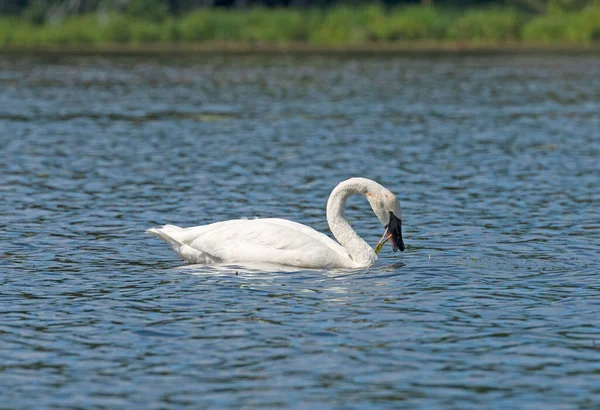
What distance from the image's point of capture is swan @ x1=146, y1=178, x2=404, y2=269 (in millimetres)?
13406

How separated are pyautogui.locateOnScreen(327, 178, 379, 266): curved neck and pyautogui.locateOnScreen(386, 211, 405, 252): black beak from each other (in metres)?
0.26

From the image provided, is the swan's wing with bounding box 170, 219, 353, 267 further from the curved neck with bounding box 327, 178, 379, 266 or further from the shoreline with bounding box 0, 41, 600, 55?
the shoreline with bounding box 0, 41, 600, 55

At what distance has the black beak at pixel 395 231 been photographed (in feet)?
44.8

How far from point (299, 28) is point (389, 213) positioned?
168 feet

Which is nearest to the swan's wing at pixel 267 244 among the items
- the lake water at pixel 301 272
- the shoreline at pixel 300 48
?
the lake water at pixel 301 272

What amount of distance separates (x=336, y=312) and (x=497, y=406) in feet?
9.63

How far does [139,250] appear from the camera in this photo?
14.8 m

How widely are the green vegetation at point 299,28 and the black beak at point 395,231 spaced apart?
49.4 meters

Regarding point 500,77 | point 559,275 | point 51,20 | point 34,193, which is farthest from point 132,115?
point 51,20

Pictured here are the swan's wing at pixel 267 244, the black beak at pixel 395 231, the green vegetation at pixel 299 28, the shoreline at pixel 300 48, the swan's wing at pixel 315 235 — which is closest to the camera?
the swan's wing at pixel 267 244

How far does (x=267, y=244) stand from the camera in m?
13.5

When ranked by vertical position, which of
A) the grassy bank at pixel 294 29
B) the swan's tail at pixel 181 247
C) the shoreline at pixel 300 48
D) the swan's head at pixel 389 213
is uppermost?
the swan's head at pixel 389 213

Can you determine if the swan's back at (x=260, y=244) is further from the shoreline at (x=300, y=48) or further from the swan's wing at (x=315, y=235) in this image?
the shoreline at (x=300, y=48)

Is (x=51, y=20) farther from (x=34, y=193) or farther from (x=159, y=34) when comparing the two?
(x=34, y=193)
